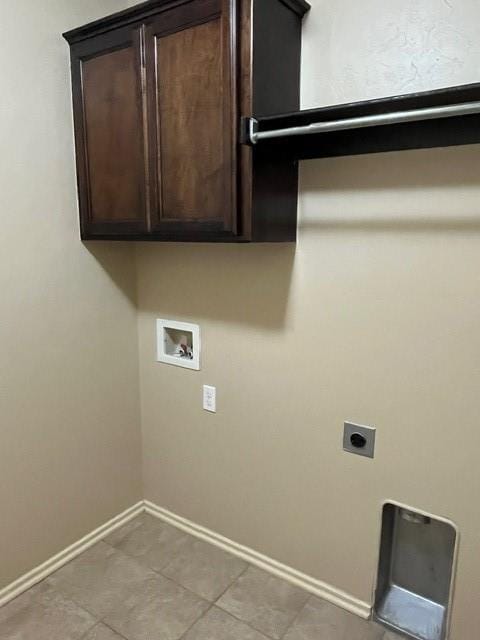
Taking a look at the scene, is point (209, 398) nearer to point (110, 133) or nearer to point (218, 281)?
point (218, 281)

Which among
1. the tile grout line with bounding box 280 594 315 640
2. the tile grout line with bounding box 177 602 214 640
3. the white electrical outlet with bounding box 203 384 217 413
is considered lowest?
the tile grout line with bounding box 177 602 214 640

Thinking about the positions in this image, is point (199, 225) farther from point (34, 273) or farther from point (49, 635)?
point (49, 635)

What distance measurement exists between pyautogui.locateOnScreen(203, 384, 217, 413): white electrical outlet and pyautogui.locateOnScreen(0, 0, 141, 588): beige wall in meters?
0.44

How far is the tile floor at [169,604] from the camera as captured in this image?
1.71 m

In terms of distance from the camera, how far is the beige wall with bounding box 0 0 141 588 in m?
1.70

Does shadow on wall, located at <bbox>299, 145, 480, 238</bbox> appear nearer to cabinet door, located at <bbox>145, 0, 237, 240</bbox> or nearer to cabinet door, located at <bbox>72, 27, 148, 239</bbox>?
cabinet door, located at <bbox>145, 0, 237, 240</bbox>

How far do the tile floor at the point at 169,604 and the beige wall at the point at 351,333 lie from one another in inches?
5.7

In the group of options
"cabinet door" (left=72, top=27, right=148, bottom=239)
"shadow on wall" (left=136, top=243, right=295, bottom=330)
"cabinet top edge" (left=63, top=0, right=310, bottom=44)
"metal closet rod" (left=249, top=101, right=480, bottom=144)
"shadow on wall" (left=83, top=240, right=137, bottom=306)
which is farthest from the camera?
"shadow on wall" (left=83, top=240, right=137, bottom=306)

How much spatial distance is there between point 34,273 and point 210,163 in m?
0.84

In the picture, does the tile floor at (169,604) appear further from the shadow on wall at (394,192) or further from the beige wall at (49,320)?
the shadow on wall at (394,192)

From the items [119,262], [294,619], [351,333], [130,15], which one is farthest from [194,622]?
[130,15]

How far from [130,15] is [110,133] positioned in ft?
1.28

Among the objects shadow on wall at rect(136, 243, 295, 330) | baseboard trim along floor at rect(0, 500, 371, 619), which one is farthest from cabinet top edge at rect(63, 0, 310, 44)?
baseboard trim along floor at rect(0, 500, 371, 619)

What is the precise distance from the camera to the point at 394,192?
1477mm
